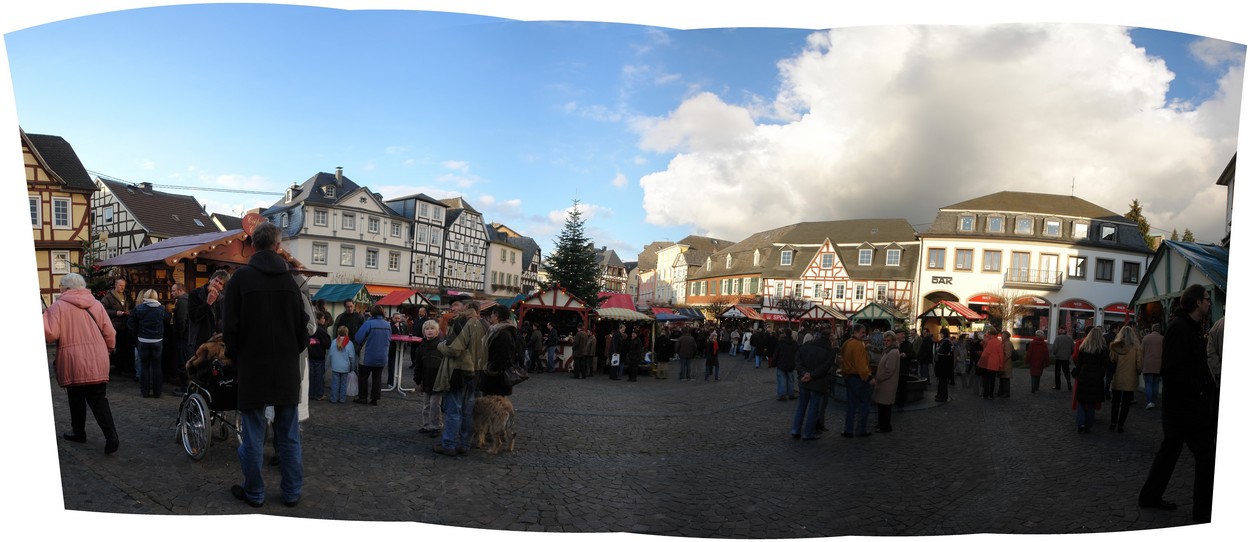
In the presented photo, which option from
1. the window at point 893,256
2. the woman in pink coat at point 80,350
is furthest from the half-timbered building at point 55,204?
the window at point 893,256

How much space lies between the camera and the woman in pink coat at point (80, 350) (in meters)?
4.50

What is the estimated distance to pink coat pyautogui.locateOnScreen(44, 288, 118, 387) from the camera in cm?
448

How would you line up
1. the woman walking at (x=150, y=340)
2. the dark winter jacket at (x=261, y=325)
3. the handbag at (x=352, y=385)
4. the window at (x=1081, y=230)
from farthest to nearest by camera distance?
the handbag at (x=352, y=385)
the woman walking at (x=150, y=340)
the window at (x=1081, y=230)
the dark winter jacket at (x=261, y=325)

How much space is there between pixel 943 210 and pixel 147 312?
8038 mm

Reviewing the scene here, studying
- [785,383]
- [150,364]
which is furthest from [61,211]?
[785,383]

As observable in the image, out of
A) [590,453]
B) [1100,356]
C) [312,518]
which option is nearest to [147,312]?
[312,518]

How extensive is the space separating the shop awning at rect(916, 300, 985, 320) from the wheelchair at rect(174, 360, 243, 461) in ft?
19.2

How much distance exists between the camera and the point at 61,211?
4449mm

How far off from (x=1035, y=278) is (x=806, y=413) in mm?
2216

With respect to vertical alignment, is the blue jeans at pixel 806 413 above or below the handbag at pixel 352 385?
above

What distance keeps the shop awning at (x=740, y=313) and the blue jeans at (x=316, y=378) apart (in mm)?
6064

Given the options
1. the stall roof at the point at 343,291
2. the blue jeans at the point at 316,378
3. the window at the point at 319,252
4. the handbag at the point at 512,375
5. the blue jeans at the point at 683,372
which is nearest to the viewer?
the window at the point at 319,252

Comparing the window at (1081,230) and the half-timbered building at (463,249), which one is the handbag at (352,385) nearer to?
the half-timbered building at (463,249)

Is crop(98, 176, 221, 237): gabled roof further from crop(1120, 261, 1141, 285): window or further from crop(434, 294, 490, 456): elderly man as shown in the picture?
crop(1120, 261, 1141, 285): window
